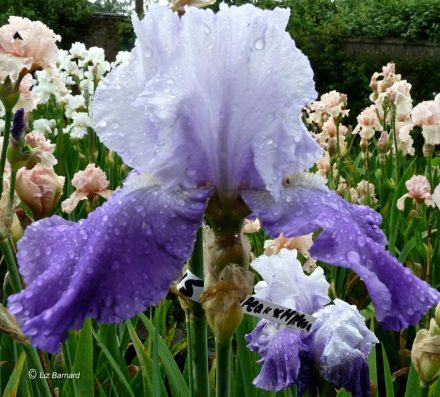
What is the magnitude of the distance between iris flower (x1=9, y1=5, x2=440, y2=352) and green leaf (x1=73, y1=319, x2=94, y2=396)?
552 millimetres

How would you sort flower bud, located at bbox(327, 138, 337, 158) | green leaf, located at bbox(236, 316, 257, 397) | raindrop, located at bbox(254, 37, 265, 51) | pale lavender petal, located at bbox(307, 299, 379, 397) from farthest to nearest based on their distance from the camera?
1. flower bud, located at bbox(327, 138, 337, 158)
2. green leaf, located at bbox(236, 316, 257, 397)
3. pale lavender petal, located at bbox(307, 299, 379, 397)
4. raindrop, located at bbox(254, 37, 265, 51)

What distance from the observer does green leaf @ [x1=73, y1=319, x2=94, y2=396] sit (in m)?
1.26

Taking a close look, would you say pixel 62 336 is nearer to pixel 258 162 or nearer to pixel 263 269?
pixel 258 162

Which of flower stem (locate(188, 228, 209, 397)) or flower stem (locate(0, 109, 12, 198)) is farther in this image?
flower stem (locate(0, 109, 12, 198))

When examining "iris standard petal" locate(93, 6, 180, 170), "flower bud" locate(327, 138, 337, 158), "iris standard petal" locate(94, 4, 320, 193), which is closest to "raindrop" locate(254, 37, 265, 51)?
"iris standard petal" locate(94, 4, 320, 193)

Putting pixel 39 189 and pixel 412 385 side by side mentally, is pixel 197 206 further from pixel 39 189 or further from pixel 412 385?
pixel 412 385

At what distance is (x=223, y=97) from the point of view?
2.51ft

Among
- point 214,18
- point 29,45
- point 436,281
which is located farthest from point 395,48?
point 214,18

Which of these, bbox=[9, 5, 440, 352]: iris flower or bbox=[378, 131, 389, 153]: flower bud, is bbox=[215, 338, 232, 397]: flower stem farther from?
bbox=[378, 131, 389, 153]: flower bud

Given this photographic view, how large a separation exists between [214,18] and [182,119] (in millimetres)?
135

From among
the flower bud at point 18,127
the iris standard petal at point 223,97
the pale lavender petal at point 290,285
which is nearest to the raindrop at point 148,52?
Answer: the iris standard petal at point 223,97

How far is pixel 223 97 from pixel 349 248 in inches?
9.9

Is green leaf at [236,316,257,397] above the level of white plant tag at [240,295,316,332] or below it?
below


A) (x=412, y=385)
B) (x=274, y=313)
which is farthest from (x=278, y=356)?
(x=412, y=385)
